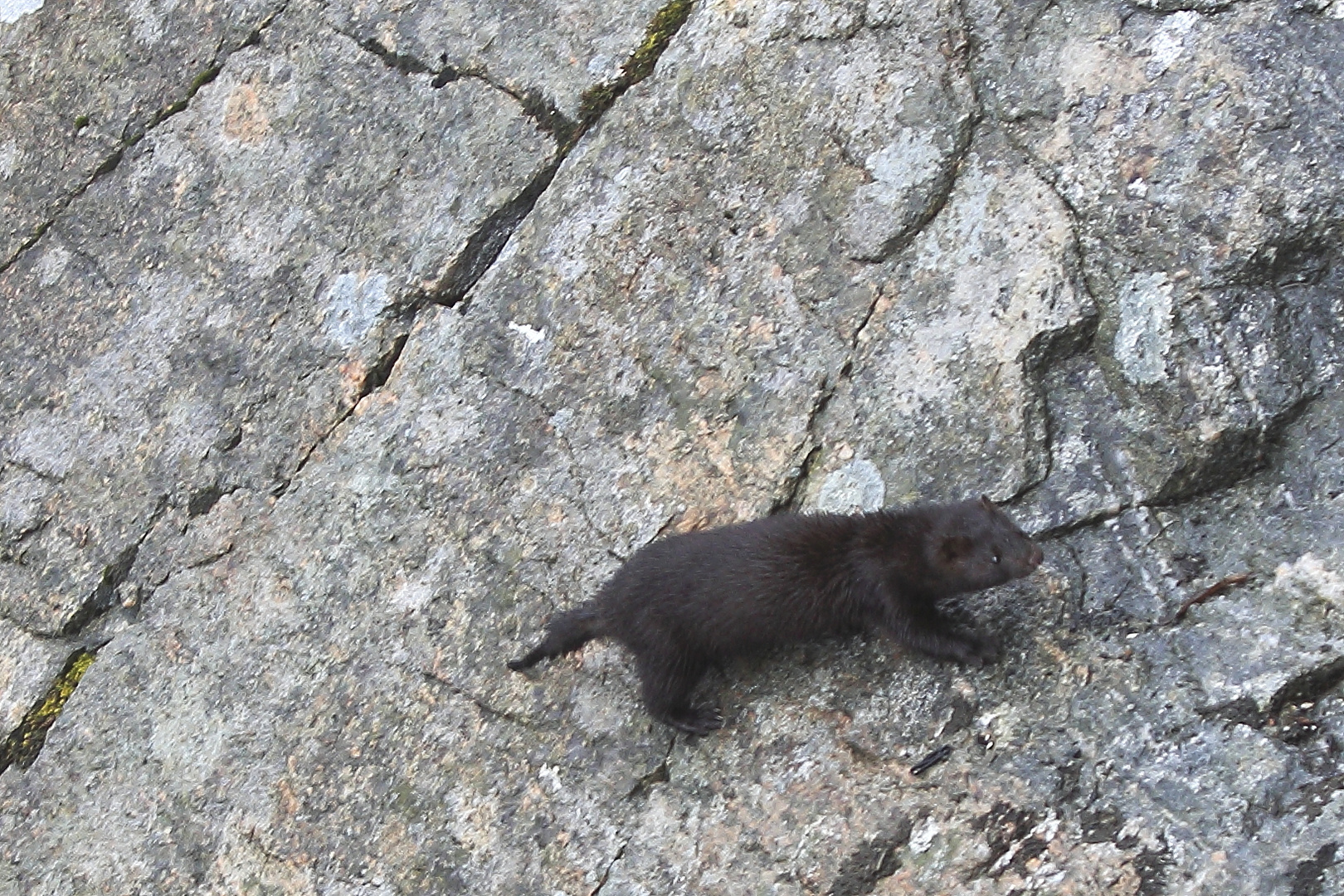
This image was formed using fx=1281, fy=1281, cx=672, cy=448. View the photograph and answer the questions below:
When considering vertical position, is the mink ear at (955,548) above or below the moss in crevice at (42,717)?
below

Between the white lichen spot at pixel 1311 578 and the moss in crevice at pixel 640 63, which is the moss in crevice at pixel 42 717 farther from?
the white lichen spot at pixel 1311 578

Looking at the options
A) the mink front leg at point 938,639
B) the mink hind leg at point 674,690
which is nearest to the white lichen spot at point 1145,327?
the mink front leg at point 938,639

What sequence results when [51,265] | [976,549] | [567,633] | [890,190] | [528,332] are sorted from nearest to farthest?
1. [976,549]
2. [567,633]
3. [890,190]
4. [528,332]
5. [51,265]

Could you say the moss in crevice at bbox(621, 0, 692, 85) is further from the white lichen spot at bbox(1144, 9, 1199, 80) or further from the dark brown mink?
the dark brown mink

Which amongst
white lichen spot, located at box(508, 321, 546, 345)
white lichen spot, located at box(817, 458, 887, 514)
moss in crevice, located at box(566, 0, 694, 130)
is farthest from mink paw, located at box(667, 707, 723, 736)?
moss in crevice, located at box(566, 0, 694, 130)

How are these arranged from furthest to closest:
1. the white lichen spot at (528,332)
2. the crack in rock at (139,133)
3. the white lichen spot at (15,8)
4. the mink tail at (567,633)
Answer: the white lichen spot at (15,8)
the crack in rock at (139,133)
the white lichen spot at (528,332)
the mink tail at (567,633)

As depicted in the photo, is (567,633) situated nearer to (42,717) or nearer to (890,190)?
(890,190)

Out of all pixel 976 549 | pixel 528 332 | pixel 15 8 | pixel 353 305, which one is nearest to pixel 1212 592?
pixel 976 549

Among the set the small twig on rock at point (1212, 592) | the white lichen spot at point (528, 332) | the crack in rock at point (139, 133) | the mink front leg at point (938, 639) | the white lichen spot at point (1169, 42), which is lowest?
the small twig on rock at point (1212, 592)
